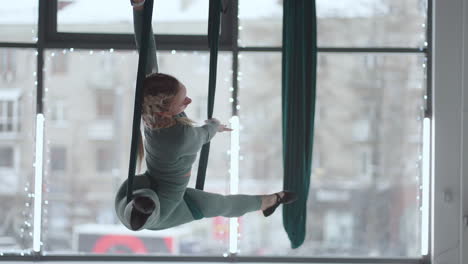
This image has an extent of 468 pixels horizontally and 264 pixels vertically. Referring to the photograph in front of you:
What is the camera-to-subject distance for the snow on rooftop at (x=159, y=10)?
4.60 m

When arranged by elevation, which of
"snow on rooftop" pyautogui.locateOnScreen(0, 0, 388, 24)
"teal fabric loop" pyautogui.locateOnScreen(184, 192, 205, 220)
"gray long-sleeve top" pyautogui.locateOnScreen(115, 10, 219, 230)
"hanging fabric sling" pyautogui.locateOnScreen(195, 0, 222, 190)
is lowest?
"teal fabric loop" pyautogui.locateOnScreen(184, 192, 205, 220)

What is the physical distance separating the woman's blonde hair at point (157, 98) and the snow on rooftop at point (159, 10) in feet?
6.20

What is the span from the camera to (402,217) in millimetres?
5484

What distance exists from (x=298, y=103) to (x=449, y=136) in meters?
1.04

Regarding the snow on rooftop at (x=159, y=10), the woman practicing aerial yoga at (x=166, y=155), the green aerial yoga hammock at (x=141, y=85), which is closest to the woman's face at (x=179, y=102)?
the woman practicing aerial yoga at (x=166, y=155)

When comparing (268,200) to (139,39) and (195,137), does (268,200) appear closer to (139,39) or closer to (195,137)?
(195,137)

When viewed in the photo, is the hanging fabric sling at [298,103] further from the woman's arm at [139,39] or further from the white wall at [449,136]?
the woman's arm at [139,39]

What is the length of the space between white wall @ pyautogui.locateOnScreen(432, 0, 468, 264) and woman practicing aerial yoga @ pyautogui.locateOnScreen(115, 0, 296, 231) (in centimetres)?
200

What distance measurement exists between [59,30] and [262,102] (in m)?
1.70

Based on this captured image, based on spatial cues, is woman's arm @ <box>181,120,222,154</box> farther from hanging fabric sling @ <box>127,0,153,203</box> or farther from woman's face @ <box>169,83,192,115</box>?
hanging fabric sling @ <box>127,0,153,203</box>

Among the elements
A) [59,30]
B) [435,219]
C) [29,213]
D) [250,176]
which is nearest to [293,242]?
[435,219]

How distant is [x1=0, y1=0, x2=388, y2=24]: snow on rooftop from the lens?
460 centimetres

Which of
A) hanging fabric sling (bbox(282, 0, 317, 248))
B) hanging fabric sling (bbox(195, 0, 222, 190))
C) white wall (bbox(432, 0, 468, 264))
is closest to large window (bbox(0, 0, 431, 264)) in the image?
white wall (bbox(432, 0, 468, 264))

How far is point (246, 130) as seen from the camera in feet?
17.4
